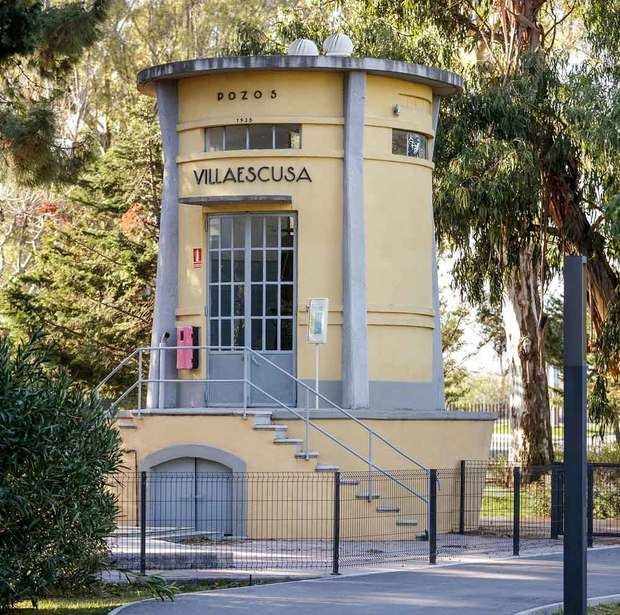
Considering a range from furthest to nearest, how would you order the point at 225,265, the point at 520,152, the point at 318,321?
1. the point at 520,152
2. the point at 225,265
3. the point at 318,321

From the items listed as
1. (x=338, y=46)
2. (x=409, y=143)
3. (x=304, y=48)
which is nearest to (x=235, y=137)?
(x=304, y=48)

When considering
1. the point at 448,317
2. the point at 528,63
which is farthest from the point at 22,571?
the point at 448,317

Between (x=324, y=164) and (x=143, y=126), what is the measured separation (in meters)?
14.0

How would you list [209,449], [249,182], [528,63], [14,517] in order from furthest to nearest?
[528,63]
[249,182]
[209,449]
[14,517]

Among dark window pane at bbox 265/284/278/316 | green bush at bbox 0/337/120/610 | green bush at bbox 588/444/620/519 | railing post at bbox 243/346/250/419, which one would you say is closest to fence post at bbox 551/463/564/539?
green bush at bbox 588/444/620/519

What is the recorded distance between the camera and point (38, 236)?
51.2m

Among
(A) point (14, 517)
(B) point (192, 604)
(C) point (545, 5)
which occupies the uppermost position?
(C) point (545, 5)

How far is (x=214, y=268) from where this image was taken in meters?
26.2

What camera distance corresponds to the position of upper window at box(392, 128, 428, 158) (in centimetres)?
2631

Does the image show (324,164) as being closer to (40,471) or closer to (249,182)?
(249,182)

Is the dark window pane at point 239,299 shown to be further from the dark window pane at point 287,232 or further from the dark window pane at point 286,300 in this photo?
the dark window pane at point 287,232

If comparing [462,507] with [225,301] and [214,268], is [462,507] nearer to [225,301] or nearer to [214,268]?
[225,301]

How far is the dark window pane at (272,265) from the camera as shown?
84.6ft

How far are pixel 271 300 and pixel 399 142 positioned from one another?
372cm
